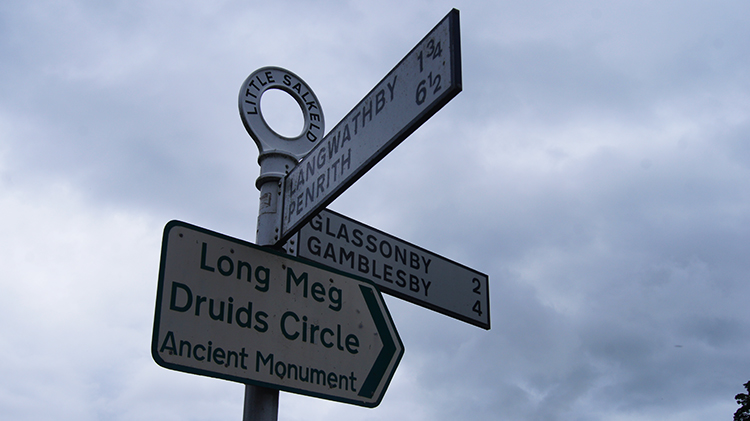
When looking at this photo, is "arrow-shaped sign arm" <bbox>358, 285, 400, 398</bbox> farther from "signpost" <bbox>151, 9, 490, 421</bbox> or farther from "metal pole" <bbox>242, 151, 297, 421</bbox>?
"metal pole" <bbox>242, 151, 297, 421</bbox>

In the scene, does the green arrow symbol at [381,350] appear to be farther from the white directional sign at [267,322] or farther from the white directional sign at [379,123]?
the white directional sign at [379,123]

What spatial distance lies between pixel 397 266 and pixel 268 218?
3.23 feet

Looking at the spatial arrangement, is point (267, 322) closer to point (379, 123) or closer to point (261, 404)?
point (261, 404)

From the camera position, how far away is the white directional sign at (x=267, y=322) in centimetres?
221

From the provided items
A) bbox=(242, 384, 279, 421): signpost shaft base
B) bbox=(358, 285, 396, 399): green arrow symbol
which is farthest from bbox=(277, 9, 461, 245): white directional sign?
bbox=(242, 384, 279, 421): signpost shaft base

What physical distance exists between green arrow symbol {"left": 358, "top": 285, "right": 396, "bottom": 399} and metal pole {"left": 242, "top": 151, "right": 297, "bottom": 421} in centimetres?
36

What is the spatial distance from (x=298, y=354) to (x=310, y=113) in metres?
1.20

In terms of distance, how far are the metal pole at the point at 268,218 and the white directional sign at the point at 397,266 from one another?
32 cm

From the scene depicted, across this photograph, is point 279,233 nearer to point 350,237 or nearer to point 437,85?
point 350,237

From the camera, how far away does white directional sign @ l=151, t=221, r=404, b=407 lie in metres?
2.21

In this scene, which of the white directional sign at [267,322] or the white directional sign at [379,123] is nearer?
the white directional sign at [379,123]

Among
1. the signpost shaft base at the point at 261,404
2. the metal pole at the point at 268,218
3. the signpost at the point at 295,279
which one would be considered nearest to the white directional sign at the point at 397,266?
the signpost at the point at 295,279

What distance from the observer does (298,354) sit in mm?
2443

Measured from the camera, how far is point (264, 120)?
298 centimetres
